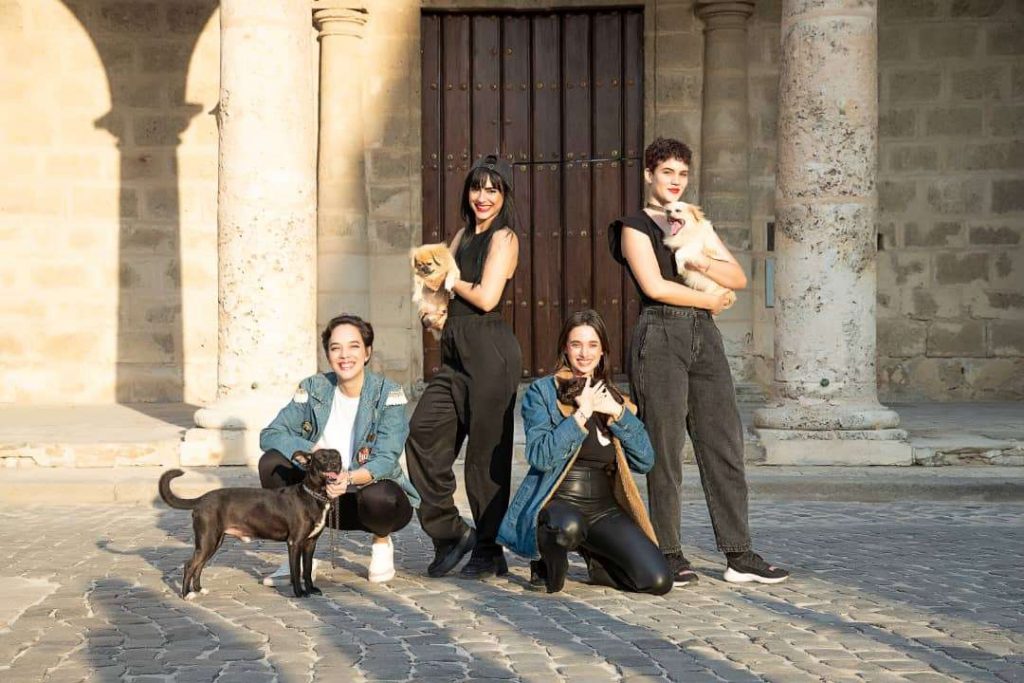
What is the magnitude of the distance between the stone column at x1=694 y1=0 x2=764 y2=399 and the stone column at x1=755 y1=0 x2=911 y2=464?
3573 mm

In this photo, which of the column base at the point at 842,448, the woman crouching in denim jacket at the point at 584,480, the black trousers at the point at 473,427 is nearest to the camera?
the woman crouching in denim jacket at the point at 584,480

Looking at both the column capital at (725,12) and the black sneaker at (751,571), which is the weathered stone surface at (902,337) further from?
the black sneaker at (751,571)

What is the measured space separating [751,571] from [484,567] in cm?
108

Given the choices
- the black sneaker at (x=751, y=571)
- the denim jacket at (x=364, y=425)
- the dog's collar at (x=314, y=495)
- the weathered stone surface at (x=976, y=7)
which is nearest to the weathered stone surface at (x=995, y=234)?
the weathered stone surface at (x=976, y=7)

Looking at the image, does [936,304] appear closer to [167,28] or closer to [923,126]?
[923,126]

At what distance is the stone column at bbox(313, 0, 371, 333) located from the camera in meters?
13.7

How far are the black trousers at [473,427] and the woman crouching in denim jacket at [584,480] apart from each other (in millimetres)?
195

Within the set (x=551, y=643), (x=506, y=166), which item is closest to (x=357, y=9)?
(x=506, y=166)

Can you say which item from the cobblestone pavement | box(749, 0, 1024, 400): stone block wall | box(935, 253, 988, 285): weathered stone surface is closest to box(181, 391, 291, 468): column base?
the cobblestone pavement

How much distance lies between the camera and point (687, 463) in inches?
406

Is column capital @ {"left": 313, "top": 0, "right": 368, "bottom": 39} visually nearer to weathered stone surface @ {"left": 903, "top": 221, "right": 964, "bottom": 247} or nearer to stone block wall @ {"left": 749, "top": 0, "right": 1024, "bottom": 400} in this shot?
stone block wall @ {"left": 749, "top": 0, "right": 1024, "bottom": 400}

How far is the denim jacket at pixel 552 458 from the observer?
6.35 m

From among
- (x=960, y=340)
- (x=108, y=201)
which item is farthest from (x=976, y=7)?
(x=108, y=201)

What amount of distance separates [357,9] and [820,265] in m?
5.33
